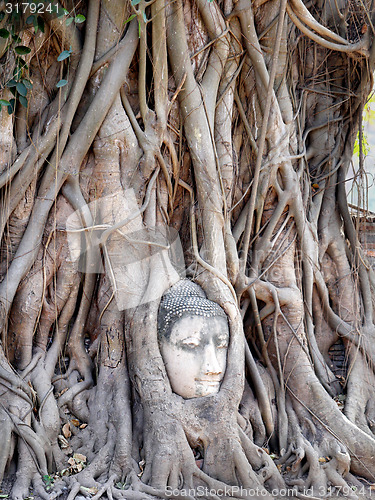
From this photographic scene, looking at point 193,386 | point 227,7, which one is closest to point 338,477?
point 193,386

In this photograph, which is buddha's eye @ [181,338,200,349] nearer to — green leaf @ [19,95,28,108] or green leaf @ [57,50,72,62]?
green leaf @ [19,95,28,108]

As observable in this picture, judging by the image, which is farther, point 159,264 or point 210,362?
point 159,264

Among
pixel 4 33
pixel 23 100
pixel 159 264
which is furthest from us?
pixel 159 264

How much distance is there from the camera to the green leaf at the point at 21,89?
9.75ft

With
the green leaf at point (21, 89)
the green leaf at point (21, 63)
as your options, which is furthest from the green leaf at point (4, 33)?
the green leaf at point (21, 89)

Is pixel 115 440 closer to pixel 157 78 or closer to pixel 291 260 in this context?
pixel 291 260

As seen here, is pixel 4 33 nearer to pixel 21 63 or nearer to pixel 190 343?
pixel 21 63

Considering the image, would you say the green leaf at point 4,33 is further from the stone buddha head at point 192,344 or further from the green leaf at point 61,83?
the stone buddha head at point 192,344

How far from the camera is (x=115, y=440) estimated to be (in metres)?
2.88

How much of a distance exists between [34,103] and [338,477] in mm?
2599

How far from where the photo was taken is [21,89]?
9.78ft

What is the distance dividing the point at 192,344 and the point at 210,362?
0.13m

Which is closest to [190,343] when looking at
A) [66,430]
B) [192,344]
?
[192,344]

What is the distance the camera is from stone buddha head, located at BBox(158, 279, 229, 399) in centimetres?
298
